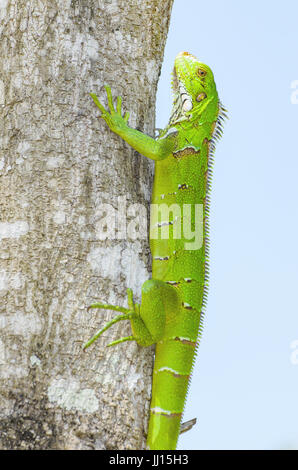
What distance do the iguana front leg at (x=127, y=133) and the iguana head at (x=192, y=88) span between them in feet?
1.91

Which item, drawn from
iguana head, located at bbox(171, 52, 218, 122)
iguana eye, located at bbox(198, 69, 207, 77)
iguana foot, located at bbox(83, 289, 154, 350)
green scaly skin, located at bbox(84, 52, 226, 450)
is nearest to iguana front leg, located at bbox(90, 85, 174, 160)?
green scaly skin, located at bbox(84, 52, 226, 450)

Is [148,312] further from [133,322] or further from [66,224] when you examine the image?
[66,224]

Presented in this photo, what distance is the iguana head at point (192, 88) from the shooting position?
4293 millimetres

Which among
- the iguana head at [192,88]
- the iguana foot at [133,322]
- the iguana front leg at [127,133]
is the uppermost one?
the iguana head at [192,88]

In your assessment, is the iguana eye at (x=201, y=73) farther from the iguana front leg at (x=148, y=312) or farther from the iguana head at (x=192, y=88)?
the iguana front leg at (x=148, y=312)

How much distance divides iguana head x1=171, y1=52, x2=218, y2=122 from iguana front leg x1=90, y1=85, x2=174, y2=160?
58cm

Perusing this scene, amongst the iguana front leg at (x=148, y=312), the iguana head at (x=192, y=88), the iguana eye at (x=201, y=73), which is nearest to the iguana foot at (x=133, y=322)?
the iguana front leg at (x=148, y=312)

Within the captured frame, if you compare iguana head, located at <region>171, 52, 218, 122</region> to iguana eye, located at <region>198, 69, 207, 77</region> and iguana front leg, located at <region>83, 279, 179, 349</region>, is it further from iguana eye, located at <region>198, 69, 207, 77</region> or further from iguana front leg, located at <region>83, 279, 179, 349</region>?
iguana front leg, located at <region>83, 279, 179, 349</region>

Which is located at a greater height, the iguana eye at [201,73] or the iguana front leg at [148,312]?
the iguana eye at [201,73]

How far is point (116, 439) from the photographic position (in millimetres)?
2941

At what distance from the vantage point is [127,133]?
11.4 feet

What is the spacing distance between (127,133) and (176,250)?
0.84 metres
